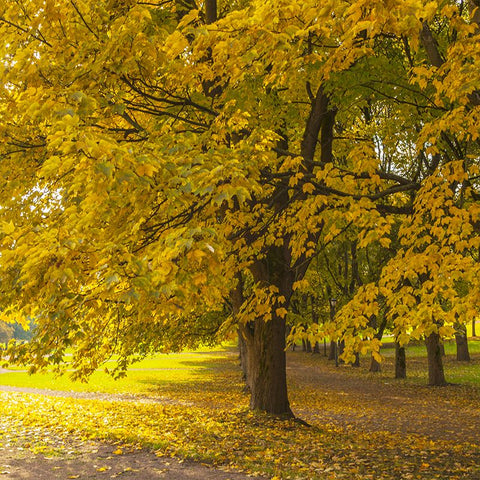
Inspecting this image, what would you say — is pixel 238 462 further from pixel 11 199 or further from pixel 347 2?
Answer: pixel 347 2

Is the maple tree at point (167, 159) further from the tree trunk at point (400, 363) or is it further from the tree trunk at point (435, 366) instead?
the tree trunk at point (400, 363)

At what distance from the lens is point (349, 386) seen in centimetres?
2394

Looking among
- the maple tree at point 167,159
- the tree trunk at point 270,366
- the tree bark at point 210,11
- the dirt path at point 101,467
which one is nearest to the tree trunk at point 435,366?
the tree trunk at point 270,366

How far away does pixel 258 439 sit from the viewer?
1054 centimetres

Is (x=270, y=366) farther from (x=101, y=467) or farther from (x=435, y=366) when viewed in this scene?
(x=435, y=366)

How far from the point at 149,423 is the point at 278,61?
9.76 metres

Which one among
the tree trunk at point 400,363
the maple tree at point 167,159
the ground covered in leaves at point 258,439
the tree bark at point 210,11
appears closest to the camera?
the maple tree at point 167,159

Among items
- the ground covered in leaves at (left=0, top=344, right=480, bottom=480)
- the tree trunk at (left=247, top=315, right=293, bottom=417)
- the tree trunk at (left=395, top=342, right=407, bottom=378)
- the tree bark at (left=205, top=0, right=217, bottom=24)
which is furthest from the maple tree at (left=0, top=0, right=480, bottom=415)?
the tree trunk at (left=395, top=342, right=407, bottom=378)

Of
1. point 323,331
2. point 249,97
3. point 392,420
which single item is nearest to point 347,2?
point 249,97

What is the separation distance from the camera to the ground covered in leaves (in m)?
8.50

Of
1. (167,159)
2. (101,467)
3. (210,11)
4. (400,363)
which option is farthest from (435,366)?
(167,159)

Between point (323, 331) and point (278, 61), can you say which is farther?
point (323, 331)

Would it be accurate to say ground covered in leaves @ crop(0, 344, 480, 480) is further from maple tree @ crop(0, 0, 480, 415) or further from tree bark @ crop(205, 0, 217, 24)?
tree bark @ crop(205, 0, 217, 24)

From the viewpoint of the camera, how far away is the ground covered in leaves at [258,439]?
27.9ft
